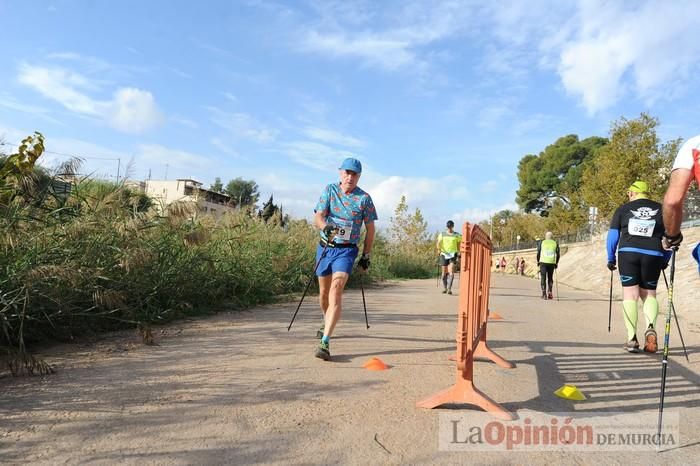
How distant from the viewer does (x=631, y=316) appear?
6.52 meters

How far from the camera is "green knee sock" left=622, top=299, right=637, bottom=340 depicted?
6.44m

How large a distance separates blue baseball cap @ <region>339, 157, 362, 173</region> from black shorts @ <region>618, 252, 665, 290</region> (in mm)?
3507

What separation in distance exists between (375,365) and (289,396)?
123 cm

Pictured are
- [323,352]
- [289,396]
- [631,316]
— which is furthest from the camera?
[631,316]

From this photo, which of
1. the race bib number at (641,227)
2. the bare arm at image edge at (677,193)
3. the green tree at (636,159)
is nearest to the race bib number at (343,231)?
the bare arm at image edge at (677,193)

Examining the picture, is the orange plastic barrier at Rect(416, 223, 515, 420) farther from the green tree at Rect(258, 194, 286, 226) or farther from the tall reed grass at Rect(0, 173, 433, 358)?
the green tree at Rect(258, 194, 286, 226)

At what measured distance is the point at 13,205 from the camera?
5012mm

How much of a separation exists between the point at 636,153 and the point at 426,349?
36.3m

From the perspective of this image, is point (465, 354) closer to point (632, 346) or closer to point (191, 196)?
point (632, 346)

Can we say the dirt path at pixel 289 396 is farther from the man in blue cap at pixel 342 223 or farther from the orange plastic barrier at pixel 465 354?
the man in blue cap at pixel 342 223

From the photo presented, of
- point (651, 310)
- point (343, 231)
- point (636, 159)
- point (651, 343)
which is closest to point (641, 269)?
point (651, 310)

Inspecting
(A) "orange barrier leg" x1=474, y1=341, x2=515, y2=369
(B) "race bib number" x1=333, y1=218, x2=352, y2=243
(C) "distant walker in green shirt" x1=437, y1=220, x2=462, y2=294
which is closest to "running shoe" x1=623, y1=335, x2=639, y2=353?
(A) "orange barrier leg" x1=474, y1=341, x2=515, y2=369

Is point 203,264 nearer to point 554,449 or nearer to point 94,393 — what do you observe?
point 94,393

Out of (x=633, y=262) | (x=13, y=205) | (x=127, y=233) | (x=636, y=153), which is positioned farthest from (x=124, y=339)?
(x=636, y=153)
